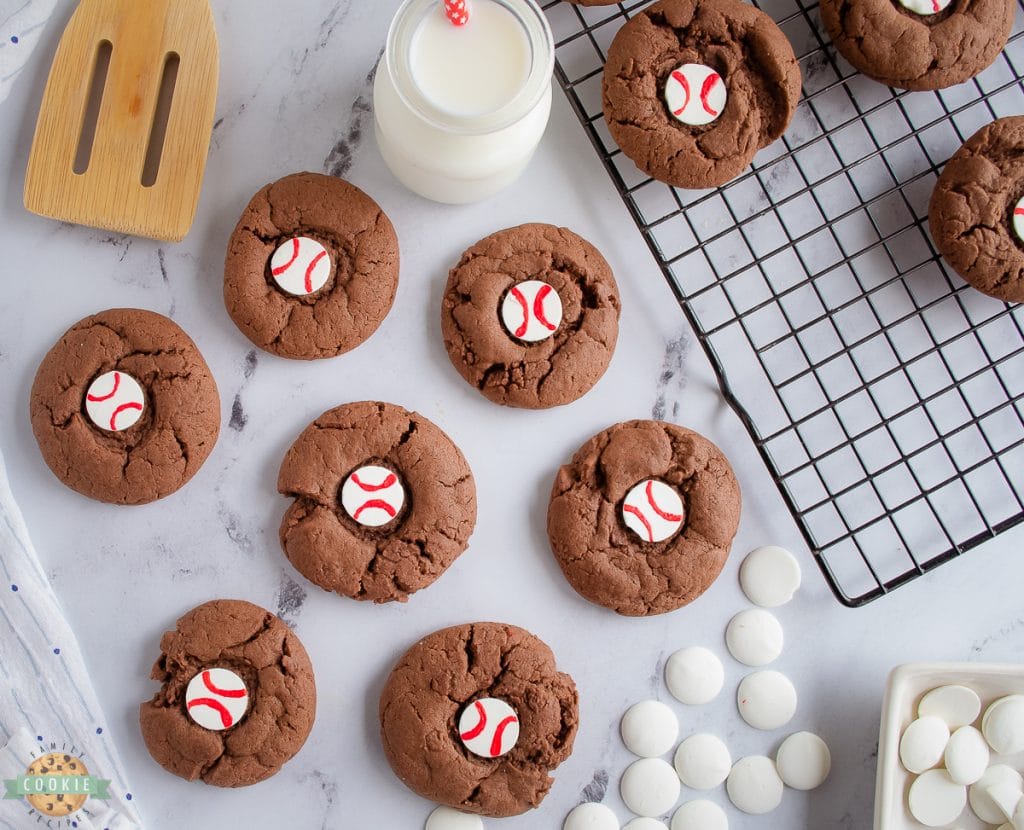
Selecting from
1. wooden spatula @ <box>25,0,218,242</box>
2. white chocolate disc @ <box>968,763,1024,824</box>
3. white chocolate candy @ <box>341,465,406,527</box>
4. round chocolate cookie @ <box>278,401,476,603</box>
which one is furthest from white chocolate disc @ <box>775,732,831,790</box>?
wooden spatula @ <box>25,0,218,242</box>

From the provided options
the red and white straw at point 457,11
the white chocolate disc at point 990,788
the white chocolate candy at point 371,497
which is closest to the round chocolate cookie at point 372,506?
the white chocolate candy at point 371,497

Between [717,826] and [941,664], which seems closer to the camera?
[941,664]

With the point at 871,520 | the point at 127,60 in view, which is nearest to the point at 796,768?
the point at 871,520

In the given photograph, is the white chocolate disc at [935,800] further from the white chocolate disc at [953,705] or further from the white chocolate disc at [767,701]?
the white chocolate disc at [767,701]

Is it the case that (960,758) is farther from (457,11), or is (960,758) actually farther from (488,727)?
(457,11)

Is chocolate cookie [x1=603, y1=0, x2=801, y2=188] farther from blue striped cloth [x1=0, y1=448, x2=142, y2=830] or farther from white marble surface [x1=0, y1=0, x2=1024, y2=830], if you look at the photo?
blue striped cloth [x1=0, y1=448, x2=142, y2=830]

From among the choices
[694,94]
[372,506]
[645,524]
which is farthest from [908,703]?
[694,94]

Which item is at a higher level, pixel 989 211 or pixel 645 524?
pixel 989 211

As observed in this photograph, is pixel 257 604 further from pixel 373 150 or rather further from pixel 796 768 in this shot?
pixel 796 768
